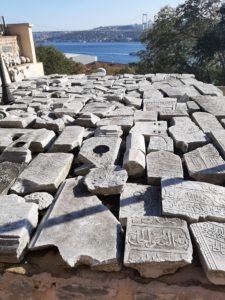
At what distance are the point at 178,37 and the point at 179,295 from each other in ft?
53.3

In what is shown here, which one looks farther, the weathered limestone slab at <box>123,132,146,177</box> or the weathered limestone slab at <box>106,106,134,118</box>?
the weathered limestone slab at <box>106,106,134,118</box>

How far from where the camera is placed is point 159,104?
15.6ft

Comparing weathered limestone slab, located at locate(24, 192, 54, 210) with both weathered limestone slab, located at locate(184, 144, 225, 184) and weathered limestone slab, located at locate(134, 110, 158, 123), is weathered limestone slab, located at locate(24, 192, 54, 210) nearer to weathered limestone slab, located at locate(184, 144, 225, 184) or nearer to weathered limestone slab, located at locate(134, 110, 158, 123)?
weathered limestone slab, located at locate(184, 144, 225, 184)

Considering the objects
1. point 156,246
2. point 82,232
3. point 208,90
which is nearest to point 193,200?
point 156,246

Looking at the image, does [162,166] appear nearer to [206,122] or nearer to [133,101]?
[206,122]

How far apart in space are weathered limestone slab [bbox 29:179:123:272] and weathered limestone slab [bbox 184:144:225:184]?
0.92 metres

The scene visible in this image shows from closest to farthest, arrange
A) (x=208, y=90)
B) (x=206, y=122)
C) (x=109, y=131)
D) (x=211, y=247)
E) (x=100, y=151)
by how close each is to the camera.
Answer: (x=211, y=247) < (x=100, y=151) < (x=109, y=131) < (x=206, y=122) < (x=208, y=90)

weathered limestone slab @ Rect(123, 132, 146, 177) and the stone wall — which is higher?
the stone wall

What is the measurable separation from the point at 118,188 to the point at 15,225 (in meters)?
0.79

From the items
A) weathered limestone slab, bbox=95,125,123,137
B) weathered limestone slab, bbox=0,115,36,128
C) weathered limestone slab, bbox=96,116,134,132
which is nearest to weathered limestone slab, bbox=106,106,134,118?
weathered limestone slab, bbox=96,116,134,132

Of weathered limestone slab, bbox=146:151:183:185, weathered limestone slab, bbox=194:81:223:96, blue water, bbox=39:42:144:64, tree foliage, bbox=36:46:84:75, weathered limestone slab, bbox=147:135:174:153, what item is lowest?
blue water, bbox=39:42:144:64

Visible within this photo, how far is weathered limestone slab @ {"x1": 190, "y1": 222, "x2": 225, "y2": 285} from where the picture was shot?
1.67 meters

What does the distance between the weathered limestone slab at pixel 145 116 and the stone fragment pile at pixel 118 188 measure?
13 mm

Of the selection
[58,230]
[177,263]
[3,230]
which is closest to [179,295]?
[177,263]
